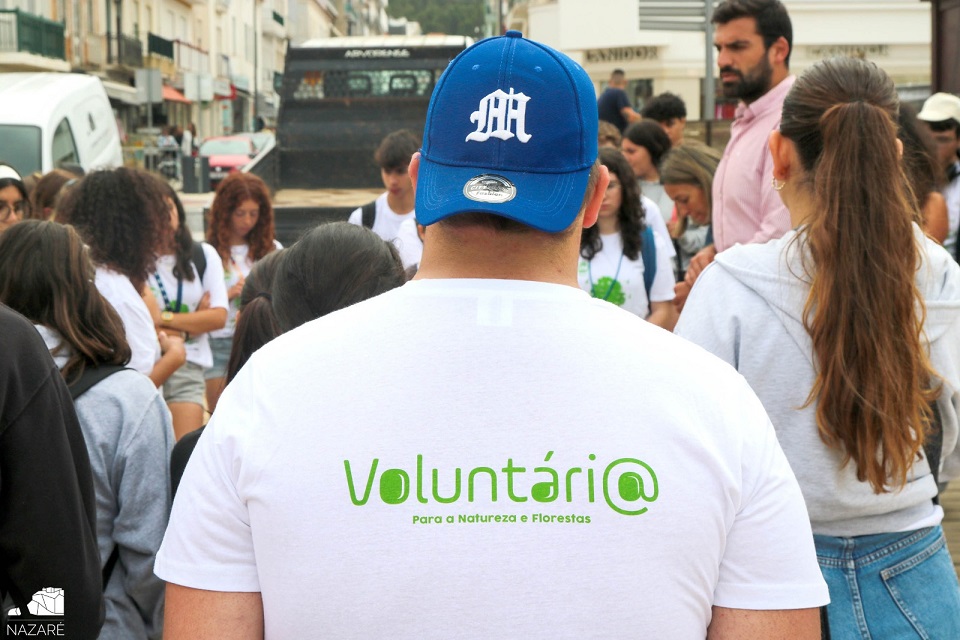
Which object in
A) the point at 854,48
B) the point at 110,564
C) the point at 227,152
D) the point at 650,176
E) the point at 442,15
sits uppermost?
the point at 442,15

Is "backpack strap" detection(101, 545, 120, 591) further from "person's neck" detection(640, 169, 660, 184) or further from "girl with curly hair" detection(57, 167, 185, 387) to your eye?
"person's neck" detection(640, 169, 660, 184)

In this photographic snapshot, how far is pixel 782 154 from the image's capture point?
2562 mm

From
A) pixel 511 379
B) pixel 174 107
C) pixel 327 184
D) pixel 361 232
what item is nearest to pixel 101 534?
pixel 361 232

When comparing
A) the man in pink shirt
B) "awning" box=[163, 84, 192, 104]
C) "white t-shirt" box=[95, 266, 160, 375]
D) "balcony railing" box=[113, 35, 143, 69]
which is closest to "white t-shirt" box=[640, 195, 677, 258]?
the man in pink shirt

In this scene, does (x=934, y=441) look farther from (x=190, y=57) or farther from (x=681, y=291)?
(x=190, y=57)

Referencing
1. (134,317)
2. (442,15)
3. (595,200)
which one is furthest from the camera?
(442,15)

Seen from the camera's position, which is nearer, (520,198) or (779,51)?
(520,198)

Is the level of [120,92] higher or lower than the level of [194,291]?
higher

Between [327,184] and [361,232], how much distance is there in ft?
40.5

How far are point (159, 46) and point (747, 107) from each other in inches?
1766

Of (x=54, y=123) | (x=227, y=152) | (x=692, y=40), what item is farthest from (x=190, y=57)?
(x=54, y=123)

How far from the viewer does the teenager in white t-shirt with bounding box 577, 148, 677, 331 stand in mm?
5484

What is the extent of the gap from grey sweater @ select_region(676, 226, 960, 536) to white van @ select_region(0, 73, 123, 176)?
953cm

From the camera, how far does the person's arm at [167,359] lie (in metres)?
4.88
